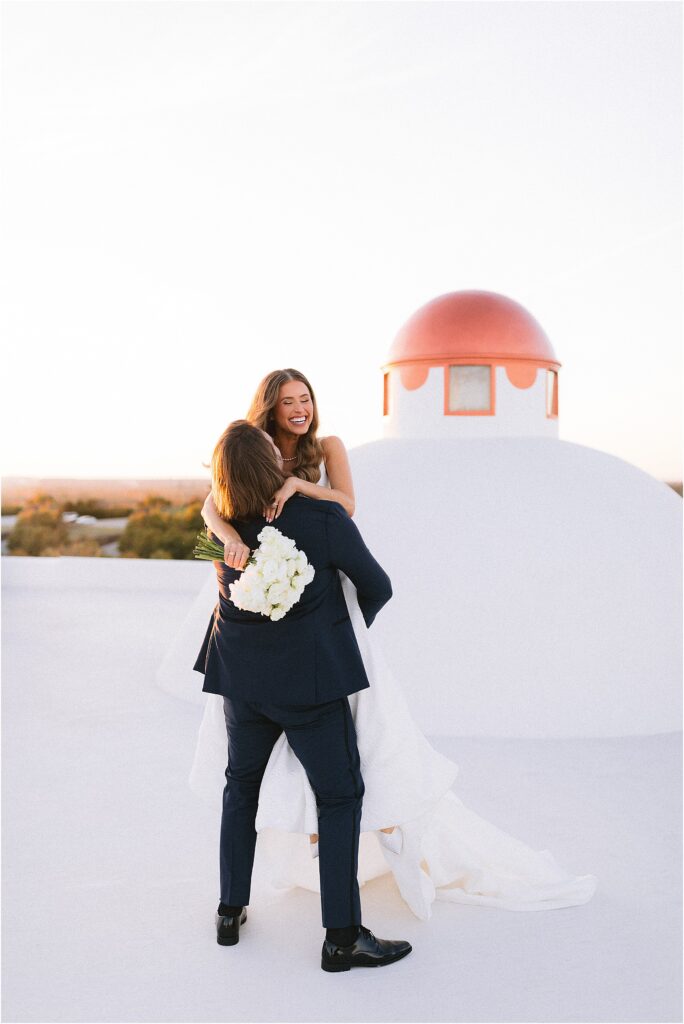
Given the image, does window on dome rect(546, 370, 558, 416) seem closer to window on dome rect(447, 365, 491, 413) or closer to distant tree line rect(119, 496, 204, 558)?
window on dome rect(447, 365, 491, 413)

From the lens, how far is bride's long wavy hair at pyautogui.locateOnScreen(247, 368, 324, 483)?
276cm

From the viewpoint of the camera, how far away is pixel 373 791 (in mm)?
2732

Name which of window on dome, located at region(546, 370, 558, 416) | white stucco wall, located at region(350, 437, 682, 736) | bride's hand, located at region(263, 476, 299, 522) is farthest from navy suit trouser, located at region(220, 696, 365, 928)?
window on dome, located at region(546, 370, 558, 416)

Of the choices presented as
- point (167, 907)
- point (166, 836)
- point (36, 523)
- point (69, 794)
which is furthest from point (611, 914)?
point (36, 523)

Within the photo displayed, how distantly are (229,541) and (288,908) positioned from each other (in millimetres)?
1467

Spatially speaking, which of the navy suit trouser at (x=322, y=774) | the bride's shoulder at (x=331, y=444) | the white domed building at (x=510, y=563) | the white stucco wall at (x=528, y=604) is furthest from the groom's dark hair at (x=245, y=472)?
the white stucco wall at (x=528, y=604)

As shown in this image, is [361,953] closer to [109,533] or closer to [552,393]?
[552,393]

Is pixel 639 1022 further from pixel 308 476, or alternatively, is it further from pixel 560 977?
pixel 308 476

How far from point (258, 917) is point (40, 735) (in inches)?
120

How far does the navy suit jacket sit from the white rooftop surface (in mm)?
929

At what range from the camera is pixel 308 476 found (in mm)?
2809

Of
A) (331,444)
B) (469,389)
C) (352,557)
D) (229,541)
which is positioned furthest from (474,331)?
(229,541)

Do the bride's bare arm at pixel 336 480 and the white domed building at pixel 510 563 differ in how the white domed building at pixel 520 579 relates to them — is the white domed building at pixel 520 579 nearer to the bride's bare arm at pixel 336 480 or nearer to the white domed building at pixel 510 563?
the white domed building at pixel 510 563

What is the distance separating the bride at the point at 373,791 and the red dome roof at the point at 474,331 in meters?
3.61
